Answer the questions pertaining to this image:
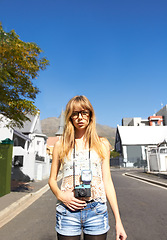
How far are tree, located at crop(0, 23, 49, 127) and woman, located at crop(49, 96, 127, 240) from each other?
685cm

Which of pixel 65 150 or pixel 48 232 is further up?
pixel 65 150

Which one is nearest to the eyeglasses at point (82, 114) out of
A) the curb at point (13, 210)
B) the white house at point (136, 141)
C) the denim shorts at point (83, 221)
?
the denim shorts at point (83, 221)

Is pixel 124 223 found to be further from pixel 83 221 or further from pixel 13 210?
pixel 83 221

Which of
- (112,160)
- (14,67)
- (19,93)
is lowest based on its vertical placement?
(112,160)

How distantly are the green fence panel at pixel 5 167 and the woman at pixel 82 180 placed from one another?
804 cm

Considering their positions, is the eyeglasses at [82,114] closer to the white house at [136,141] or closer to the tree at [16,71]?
the tree at [16,71]

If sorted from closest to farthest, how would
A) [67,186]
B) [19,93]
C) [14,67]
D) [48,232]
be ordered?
[67,186]
[48,232]
[14,67]
[19,93]

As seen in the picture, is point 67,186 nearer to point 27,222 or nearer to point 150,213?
point 27,222

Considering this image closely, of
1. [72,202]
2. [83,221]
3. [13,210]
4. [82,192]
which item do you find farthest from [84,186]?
[13,210]

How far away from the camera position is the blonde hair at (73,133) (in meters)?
1.78

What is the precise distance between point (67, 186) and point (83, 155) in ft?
0.96

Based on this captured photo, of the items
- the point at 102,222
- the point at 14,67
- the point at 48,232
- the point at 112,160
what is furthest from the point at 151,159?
Result: the point at 112,160

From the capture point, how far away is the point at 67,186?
167 centimetres

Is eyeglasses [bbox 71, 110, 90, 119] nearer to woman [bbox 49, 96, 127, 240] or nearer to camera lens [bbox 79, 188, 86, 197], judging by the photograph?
woman [bbox 49, 96, 127, 240]
